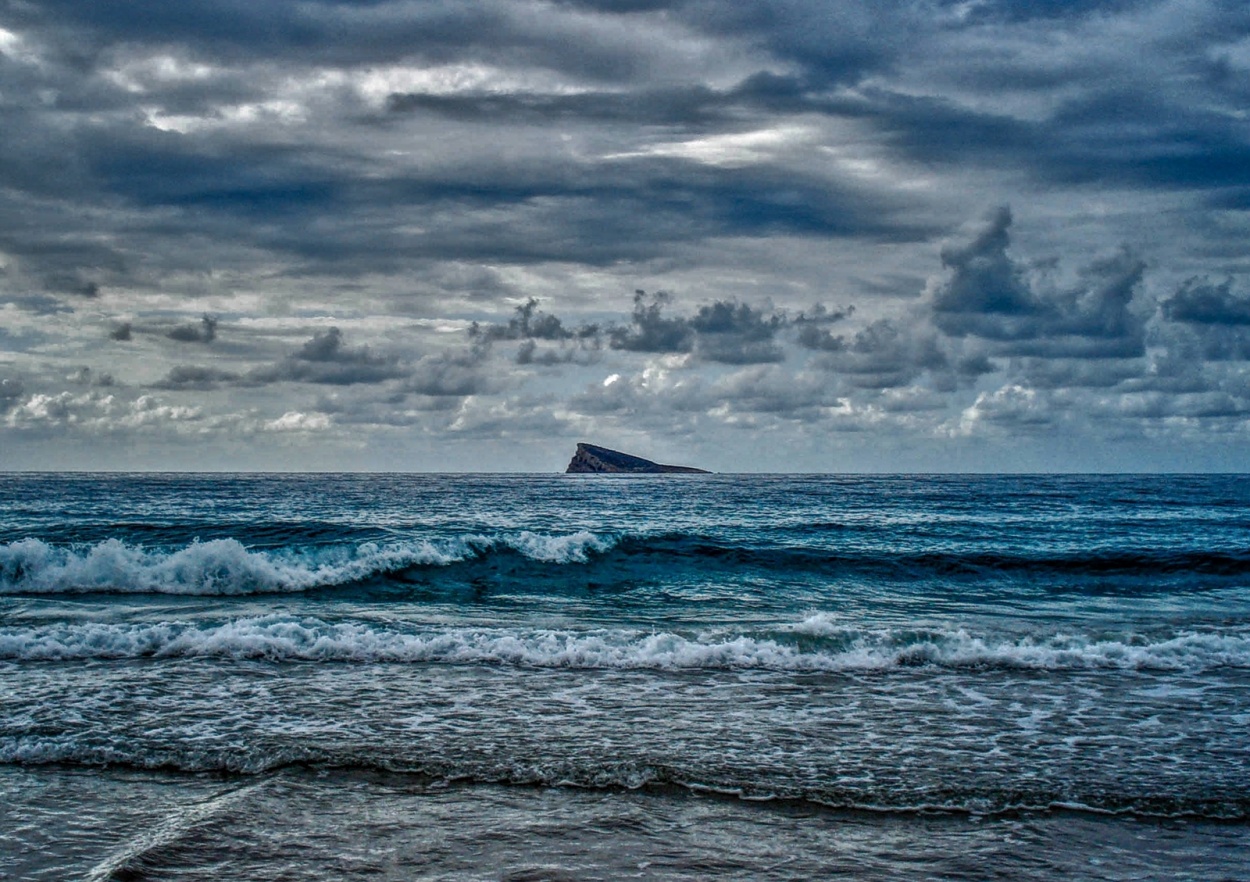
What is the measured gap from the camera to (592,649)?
1462 centimetres

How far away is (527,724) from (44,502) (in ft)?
183

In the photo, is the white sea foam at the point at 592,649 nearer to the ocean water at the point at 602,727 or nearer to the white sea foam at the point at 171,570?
the ocean water at the point at 602,727

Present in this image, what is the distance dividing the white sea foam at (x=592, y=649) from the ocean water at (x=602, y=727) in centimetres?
7

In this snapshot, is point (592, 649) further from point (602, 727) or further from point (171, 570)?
point (171, 570)

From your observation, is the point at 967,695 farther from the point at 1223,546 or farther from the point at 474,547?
the point at 1223,546

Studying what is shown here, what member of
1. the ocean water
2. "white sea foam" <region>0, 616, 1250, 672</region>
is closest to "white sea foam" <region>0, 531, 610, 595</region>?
the ocean water

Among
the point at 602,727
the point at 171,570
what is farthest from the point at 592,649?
the point at 171,570

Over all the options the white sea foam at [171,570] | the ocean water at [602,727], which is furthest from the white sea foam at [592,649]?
the white sea foam at [171,570]

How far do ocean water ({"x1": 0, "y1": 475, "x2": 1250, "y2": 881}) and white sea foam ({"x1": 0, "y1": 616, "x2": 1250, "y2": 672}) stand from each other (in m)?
0.07

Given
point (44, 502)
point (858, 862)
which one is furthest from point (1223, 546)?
point (44, 502)

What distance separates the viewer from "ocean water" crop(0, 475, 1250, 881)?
6.97 meters

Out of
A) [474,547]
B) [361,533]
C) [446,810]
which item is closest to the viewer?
[446,810]

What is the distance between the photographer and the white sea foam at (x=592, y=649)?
1425 cm

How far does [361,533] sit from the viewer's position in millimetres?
34625
